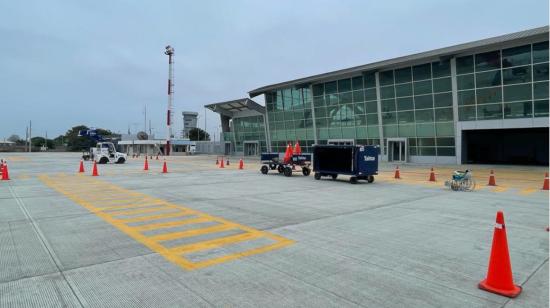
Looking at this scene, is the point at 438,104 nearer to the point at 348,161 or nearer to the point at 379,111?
the point at 379,111

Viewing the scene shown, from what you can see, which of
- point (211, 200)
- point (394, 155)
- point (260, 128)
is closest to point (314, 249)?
point (211, 200)

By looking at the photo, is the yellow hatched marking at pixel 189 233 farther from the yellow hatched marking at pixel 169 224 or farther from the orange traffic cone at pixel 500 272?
the orange traffic cone at pixel 500 272

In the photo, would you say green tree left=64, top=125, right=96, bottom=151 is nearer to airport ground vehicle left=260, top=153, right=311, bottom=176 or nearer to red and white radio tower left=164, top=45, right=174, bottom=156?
red and white radio tower left=164, top=45, right=174, bottom=156

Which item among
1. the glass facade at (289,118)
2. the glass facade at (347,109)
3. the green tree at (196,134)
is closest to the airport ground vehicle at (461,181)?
the glass facade at (347,109)

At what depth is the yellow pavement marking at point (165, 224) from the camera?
5840mm

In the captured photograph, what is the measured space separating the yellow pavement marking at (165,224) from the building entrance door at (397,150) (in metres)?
30.2

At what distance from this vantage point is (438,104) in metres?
35.1

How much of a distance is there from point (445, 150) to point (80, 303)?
116 feet

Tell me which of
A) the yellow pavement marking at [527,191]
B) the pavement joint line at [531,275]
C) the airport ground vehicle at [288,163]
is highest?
the airport ground vehicle at [288,163]

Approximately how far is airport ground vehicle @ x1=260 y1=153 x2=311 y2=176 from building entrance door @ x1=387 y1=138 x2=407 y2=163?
1869cm

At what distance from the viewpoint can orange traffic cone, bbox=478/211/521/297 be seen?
4402 millimetres

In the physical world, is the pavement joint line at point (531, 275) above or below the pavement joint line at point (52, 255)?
below

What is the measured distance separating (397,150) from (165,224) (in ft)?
112

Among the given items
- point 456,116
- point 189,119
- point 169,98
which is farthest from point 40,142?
point 456,116
